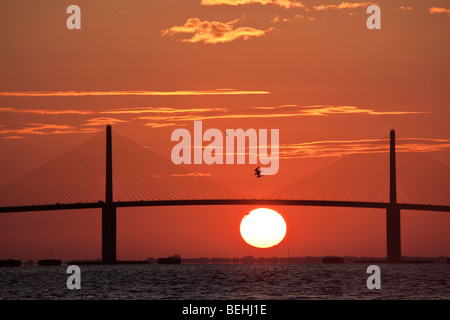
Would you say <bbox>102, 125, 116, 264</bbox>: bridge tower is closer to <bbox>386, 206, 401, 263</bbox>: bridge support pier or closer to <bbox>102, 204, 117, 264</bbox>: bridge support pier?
<bbox>102, 204, 117, 264</bbox>: bridge support pier

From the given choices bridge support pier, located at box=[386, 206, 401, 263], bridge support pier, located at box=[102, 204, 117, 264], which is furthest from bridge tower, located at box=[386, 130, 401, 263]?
bridge support pier, located at box=[102, 204, 117, 264]

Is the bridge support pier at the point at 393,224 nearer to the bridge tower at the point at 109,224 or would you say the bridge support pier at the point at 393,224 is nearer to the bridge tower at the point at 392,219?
the bridge tower at the point at 392,219

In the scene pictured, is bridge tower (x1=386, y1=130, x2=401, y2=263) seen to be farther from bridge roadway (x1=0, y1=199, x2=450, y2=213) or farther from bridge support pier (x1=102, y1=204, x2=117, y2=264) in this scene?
bridge support pier (x1=102, y1=204, x2=117, y2=264)

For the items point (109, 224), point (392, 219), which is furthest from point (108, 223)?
point (392, 219)

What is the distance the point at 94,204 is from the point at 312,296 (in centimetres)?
6147

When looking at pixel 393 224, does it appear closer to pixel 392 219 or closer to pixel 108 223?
pixel 392 219

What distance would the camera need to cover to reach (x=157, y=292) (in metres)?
47.6

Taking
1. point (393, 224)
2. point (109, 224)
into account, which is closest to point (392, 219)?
point (393, 224)

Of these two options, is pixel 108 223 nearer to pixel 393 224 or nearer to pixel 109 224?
pixel 109 224

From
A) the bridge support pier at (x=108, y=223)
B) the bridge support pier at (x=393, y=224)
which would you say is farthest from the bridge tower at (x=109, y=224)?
the bridge support pier at (x=393, y=224)

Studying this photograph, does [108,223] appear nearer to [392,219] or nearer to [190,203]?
[190,203]
